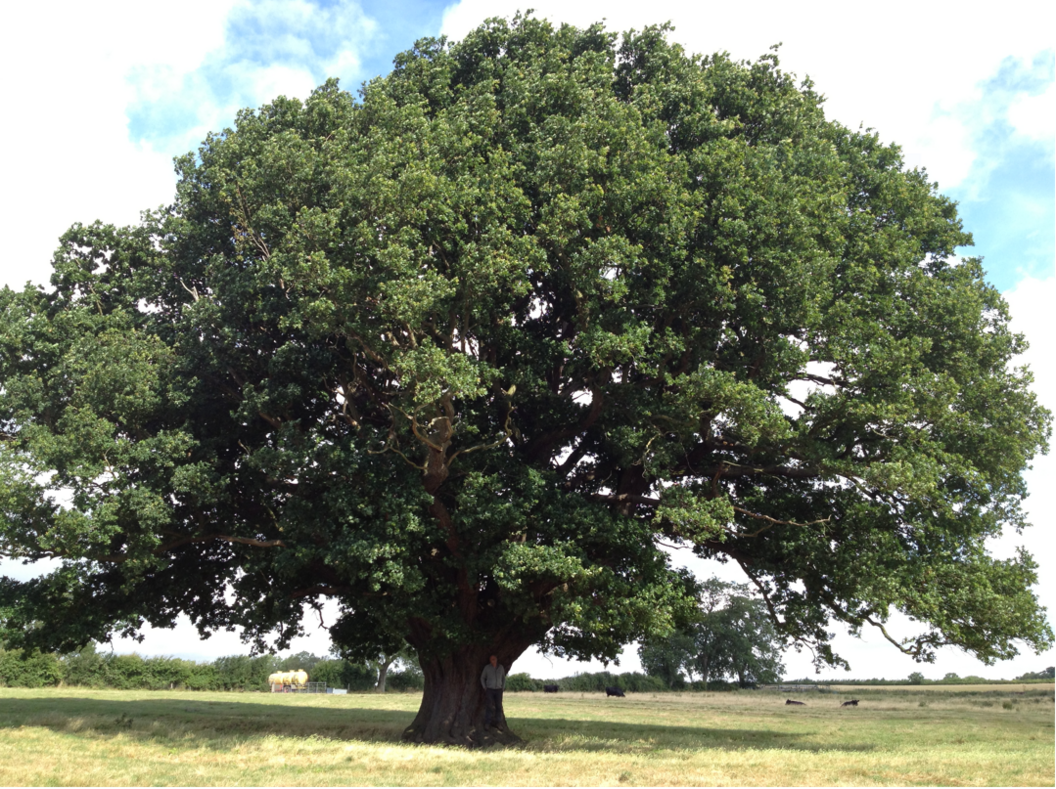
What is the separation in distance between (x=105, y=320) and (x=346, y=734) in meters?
11.7

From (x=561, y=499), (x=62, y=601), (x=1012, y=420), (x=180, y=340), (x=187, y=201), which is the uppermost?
(x=187, y=201)

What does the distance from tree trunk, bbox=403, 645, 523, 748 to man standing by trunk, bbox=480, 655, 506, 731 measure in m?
0.08

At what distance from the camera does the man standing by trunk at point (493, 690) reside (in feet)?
62.1

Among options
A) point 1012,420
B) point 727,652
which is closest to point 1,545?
point 1012,420

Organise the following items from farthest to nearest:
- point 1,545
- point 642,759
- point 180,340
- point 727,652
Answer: point 727,652 < point 180,340 < point 1,545 < point 642,759

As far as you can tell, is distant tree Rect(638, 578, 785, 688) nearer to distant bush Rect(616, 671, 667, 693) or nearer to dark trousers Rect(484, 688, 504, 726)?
distant bush Rect(616, 671, 667, 693)

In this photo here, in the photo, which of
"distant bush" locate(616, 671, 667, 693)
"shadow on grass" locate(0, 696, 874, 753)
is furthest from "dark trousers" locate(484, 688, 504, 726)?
"distant bush" locate(616, 671, 667, 693)

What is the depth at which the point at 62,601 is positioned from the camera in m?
18.6

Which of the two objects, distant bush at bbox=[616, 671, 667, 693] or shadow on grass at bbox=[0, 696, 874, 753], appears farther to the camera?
distant bush at bbox=[616, 671, 667, 693]

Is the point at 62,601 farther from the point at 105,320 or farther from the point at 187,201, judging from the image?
the point at 187,201

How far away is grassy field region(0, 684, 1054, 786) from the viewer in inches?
476

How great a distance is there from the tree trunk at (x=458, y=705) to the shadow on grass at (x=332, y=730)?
737 millimetres

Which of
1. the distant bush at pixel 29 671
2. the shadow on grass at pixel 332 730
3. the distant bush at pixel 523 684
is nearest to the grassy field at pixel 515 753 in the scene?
the shadow on grass at pixel 332 730

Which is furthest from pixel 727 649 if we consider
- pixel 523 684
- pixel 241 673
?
pixel 241 673
